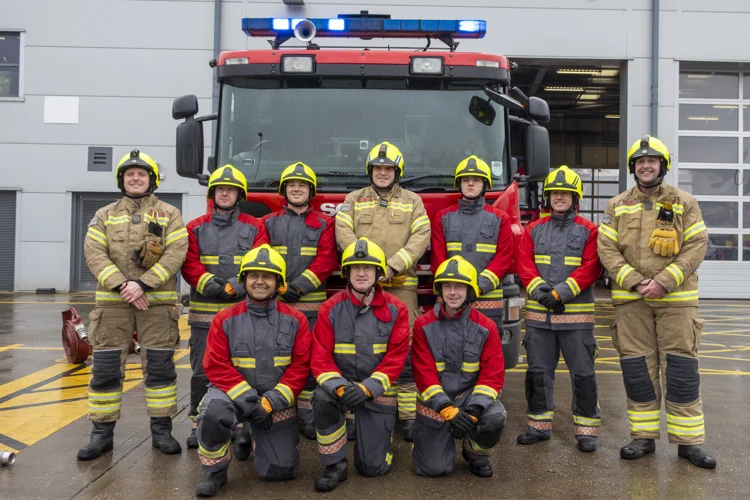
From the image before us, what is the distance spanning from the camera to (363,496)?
13.3ft

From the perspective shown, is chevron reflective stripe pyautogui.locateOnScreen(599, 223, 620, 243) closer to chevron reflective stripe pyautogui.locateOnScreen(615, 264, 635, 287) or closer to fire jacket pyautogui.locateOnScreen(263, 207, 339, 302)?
chevron reflective stripe pyautogui.locateOnScreen(615, 264, 635, 287)

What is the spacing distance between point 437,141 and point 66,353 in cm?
507

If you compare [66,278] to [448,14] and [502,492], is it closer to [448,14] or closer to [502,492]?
[448,14]

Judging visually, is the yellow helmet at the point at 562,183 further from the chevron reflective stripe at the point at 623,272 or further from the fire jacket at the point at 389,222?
the fire jacket at the point at 389,222

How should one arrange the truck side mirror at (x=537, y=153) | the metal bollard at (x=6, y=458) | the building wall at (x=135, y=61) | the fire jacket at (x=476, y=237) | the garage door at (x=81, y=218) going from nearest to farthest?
the metal bollard at (x=6, y=458)
the fire jacket at (x=476, y=237)
the truck side mirror at (x=537, y=153)
the building wall at (x=135, y=61)
the garage door at (x=81, y=218)

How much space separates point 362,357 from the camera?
448 centimetres

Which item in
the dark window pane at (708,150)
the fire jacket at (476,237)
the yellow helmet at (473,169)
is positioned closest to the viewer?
the yellow helmet at (473,169)

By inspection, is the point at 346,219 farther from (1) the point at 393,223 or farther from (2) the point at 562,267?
(2) the point at 562,267

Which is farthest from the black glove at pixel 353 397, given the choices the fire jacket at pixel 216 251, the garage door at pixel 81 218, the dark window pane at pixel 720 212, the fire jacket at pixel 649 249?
the dark window pane at pixel 720 212

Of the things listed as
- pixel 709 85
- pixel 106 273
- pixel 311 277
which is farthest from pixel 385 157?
pixel 709 85

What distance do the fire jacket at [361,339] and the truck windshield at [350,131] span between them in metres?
1.21

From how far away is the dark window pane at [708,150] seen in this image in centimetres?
1686

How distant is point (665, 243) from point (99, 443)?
3801mm

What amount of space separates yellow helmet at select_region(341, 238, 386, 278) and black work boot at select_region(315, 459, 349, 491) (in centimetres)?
116
